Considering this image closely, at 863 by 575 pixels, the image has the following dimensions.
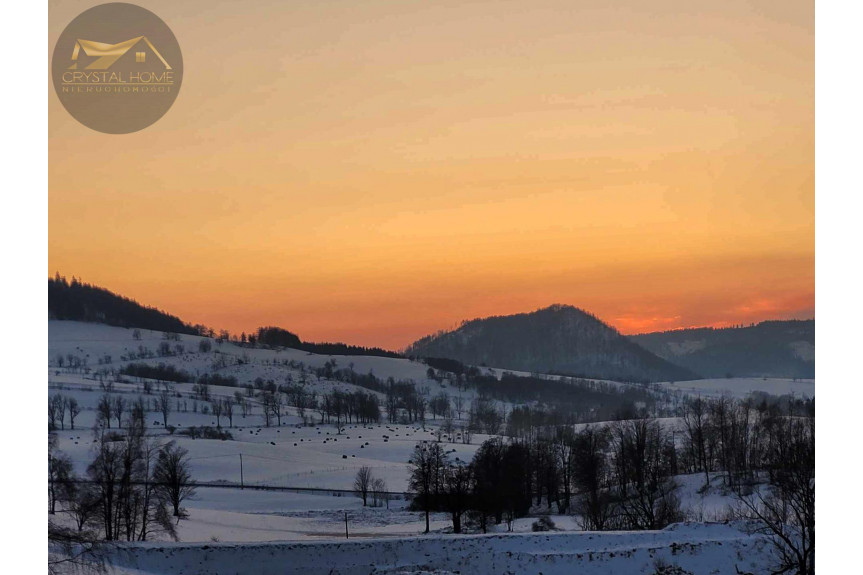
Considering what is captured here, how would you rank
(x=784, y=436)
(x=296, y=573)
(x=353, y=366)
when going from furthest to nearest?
1. (x=353, y=366)
2. (x=784, y=436)
3. (x=296, y=573)

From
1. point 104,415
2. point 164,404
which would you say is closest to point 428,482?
point 104,415

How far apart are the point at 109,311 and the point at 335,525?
127821 mm

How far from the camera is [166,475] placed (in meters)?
63.4

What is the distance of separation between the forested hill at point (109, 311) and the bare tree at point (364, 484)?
70.9 metres

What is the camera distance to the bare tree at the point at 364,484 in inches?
2749

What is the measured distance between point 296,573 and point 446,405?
331ft

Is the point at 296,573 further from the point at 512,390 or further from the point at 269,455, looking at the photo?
the point at 512,390

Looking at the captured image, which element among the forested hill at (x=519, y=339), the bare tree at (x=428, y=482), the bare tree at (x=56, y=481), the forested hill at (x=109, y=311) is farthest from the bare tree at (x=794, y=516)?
the forested hill at (x=109, y=311)

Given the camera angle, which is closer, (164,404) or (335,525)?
(335,525)

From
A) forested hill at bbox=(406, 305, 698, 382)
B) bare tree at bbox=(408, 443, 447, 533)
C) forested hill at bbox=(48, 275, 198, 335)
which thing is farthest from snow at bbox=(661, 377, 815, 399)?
forested hill at bbox=(48, 275, 198, 335)

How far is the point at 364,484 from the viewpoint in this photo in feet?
232

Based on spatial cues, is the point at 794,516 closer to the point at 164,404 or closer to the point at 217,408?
the point at 164,404

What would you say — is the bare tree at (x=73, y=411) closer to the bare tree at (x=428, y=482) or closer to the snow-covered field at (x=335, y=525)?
the snow-covered field at (x=335, y=525)

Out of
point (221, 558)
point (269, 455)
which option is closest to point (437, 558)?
point (221, 558)
